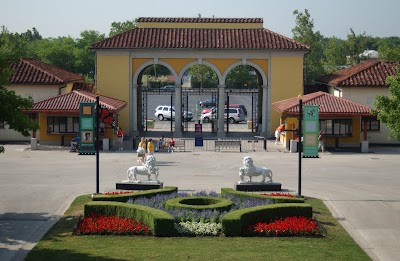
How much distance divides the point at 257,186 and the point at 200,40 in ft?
74.0

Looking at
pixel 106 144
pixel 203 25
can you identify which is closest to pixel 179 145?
pixel 106 144

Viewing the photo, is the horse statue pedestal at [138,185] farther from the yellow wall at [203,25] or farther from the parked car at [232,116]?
the parked car at [232,116]

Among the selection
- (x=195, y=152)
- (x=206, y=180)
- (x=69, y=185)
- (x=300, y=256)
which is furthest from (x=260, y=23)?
(x=300, y=256)

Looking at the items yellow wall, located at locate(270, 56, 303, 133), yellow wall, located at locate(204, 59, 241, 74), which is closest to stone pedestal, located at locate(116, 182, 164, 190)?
yellow wall, located at locate(204, 59, 241, 74)

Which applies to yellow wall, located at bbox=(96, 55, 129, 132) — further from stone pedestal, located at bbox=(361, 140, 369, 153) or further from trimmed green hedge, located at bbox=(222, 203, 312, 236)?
trimmed green hedge, located at bbox=(222, 203, 312, 236)

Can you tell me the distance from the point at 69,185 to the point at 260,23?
1000 inches

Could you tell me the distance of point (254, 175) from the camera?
91.5 ft

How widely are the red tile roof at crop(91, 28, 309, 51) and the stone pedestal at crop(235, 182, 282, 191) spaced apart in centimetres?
2132

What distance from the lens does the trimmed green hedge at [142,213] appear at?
2047 cm

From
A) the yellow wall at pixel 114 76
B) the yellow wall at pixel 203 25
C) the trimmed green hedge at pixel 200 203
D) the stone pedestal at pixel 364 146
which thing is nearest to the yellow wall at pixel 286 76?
the yellow wall at pixel 203 25

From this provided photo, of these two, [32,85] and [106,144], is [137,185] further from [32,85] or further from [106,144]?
[32,85]

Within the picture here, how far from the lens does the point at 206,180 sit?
31.2 meters

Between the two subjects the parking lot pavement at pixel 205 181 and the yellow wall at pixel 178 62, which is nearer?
the parking lot pavement at pixel 205 181

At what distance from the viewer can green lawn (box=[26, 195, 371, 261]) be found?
59.6ft
